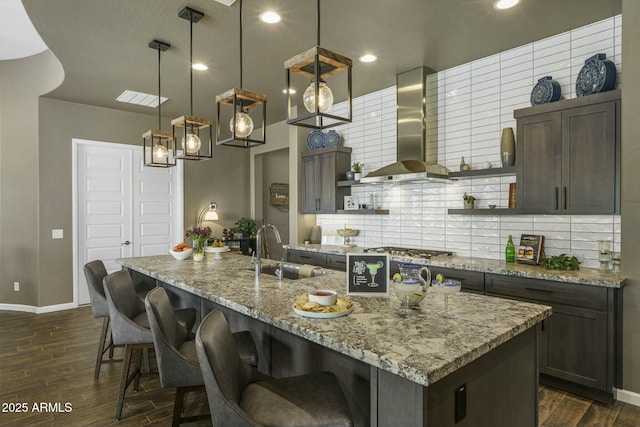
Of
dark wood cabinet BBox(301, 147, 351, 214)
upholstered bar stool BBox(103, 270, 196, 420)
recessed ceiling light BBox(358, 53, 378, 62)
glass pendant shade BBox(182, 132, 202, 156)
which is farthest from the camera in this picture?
dark wood cabinet BBox(301, 147, 351, 214)

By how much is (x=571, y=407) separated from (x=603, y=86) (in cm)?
244

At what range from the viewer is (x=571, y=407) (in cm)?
264

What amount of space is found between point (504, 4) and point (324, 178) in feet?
9.77

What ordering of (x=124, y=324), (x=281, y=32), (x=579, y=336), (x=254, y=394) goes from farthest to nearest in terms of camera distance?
1. (x=281, y=32)
2. (x=579, y=336)
3. (x=124, y=324)
4. (x=254, y=394)

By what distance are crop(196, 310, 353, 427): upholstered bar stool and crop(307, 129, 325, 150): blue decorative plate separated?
4199mm

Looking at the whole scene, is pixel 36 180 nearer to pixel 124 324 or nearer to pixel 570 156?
pixel 124 324

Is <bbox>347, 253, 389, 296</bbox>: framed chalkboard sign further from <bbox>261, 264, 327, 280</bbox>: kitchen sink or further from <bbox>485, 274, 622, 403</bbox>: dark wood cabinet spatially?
<bbox>485, 274, 622, 403</bbox>: dark wood cabinet

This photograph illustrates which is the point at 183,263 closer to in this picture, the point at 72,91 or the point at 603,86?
the point at 72,91

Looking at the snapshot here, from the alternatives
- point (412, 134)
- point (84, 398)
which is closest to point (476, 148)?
point (412, 134)

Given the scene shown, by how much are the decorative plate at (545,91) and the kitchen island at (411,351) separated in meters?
2.23

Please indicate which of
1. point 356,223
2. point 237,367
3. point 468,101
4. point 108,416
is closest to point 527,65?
point 468,101

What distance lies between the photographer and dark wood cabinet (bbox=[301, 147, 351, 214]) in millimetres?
5137

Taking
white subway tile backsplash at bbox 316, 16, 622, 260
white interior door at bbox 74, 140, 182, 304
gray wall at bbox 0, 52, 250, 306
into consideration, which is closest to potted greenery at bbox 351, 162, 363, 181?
white subway tile backsplash at bbox 316, 16, 622, 260

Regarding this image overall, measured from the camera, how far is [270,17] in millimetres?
3057
